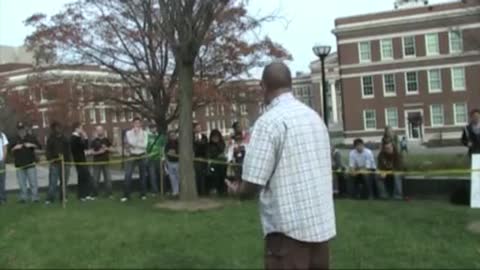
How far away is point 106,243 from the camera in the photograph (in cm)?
934

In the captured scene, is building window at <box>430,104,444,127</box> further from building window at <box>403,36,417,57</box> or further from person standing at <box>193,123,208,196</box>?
person standing at <box>193,123,208,196</box>

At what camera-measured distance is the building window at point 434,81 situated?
79.2m

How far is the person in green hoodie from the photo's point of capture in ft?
53.2

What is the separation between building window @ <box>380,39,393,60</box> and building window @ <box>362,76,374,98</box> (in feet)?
9.72

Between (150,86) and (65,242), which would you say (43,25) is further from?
(65,242)

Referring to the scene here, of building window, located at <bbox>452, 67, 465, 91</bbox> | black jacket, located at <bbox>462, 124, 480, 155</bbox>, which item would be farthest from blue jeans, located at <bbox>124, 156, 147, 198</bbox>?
building window, located at <bbox>452, 67, 465, 91</bbox>

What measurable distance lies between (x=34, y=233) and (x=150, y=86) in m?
21.3

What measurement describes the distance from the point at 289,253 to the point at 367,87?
79756 millimetres

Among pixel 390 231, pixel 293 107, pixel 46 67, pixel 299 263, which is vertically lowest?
pixel 390 231

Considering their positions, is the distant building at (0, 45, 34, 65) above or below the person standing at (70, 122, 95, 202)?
above

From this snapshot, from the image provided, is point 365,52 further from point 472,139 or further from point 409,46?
point 472,139

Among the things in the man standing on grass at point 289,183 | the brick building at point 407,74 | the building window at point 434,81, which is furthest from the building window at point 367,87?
the man standing on grass at point 289,183

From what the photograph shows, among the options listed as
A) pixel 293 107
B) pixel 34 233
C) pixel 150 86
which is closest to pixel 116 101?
pixel 150 86

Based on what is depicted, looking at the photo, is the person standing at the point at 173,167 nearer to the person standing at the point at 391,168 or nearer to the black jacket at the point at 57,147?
the black jacket at the point at 57,147
